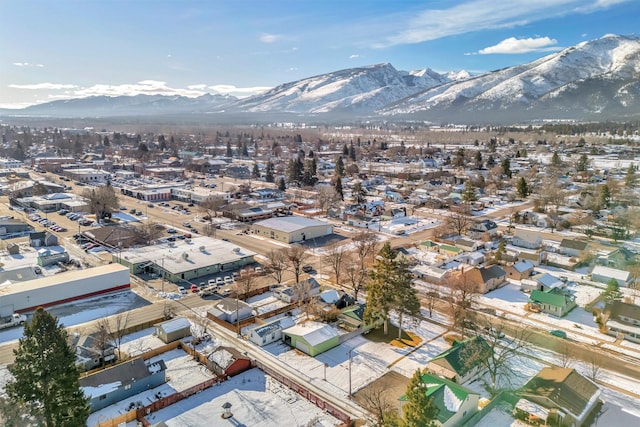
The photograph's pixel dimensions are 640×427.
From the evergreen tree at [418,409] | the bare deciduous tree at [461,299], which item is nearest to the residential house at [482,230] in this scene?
the bare deciduous tree at [461,299]

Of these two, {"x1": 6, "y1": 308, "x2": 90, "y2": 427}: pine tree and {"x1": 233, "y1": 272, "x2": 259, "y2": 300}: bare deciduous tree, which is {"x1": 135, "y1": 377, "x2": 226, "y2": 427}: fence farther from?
{"x1": 233, "y1": 272, "x2": 259, "y2": 300}: bare deciduous tree

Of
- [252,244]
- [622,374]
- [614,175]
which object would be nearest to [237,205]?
[252,244]

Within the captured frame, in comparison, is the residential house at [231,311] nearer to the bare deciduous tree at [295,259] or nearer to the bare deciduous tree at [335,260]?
the bare deciduous tree at [295,259]

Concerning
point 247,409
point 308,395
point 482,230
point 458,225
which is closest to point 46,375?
point 247,409

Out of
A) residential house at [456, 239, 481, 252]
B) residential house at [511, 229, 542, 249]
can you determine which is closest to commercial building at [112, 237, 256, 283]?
residential house at [456, 239, 481, 252]

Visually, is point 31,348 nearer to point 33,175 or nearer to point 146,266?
point 146,266
